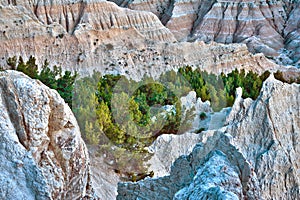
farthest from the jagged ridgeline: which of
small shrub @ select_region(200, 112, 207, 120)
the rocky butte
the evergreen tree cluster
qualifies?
the rocky butte

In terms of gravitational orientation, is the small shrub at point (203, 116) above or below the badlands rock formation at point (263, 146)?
below

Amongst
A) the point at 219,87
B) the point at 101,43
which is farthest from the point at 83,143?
the point at 101,43

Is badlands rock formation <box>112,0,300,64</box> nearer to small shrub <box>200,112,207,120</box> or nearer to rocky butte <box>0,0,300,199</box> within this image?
rocky butte <box>0,0,300,199</box>

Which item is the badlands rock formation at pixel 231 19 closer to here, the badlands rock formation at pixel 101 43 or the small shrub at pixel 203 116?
the badlands rock formation at pixel 101 43

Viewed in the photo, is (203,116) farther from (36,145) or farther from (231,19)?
(231,19)

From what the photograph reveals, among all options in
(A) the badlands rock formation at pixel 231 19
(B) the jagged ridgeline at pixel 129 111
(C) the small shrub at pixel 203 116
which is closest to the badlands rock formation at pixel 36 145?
(B) the jagged ridgeline at pixel 129 111

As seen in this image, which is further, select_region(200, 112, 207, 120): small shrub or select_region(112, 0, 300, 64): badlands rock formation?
select_region(112, 0, 300, 64): badlands rock formation

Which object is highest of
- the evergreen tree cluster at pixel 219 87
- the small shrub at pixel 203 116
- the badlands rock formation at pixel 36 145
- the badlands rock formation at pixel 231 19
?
the badlands rock formation at pixel 36 145
